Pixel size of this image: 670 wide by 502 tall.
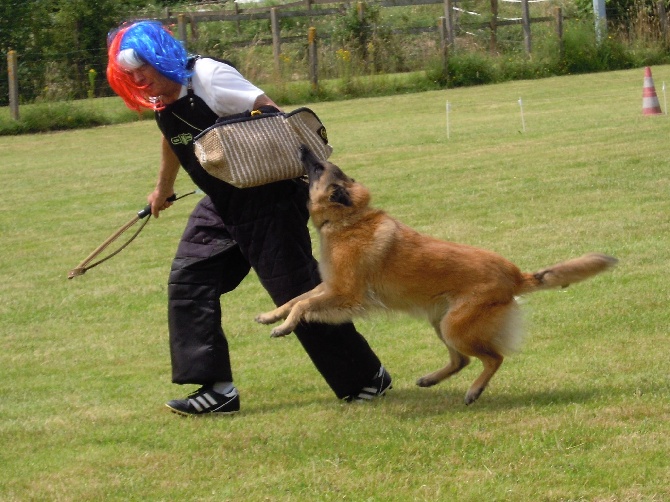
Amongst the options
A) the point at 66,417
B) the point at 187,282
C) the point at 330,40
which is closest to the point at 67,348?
the point at 66,417

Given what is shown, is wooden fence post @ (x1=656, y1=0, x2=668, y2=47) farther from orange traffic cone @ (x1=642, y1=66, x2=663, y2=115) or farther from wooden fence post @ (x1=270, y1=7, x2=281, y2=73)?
orange traffic cone @ (x1=642, y1=66, x2=663, y2=115)

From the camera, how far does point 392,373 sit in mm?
5891

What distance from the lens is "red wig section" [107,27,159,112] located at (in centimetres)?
489

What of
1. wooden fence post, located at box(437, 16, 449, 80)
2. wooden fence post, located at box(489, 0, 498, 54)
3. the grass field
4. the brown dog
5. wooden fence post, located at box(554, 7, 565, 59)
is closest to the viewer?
the grass field

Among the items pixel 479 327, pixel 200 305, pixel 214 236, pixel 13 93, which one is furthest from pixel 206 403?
pixel 13 93

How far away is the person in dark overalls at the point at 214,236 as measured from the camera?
4.92 m

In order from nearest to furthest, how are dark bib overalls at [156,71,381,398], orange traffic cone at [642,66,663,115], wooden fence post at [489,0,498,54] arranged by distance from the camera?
dark bib overalls at [156,71,381,398]
orange traffic cone at [642,66,663,115]
wooden fence post at [489,0,498,54]

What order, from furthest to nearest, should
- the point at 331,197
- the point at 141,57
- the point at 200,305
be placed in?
the point at 200,305, the point at 331,197, the point at 141,57

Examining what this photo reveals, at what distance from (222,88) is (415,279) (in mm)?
1326

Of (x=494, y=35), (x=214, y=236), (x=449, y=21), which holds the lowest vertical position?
(x=214, y=236)

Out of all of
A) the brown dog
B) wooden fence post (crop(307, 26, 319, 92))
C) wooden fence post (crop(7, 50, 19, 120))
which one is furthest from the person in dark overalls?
wooden fence post (crop(307, 26, 319, 92))

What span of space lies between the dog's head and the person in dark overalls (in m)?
0.10

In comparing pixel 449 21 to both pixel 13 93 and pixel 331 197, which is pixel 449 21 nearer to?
pixel 13 93

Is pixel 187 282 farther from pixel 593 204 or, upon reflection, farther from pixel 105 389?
pixel 593 204
